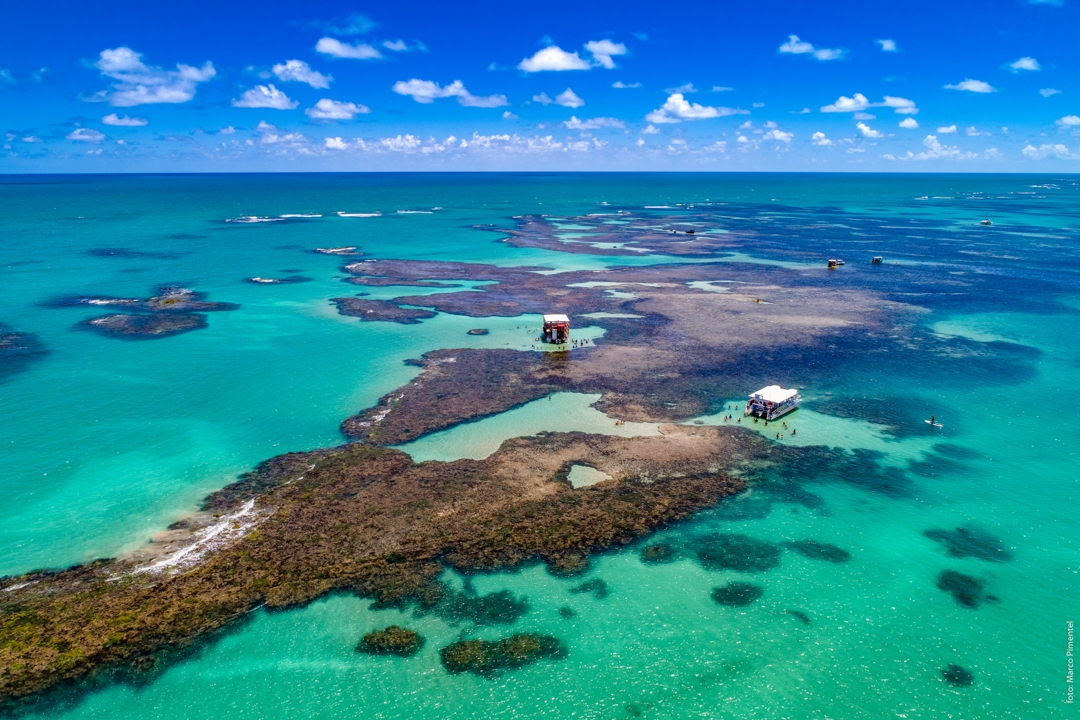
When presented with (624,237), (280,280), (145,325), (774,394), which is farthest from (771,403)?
(624,237)

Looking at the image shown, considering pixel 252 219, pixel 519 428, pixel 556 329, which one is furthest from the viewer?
pixel 252 219

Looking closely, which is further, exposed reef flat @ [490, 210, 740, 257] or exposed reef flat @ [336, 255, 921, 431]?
exposed reef flat @ [490, 210, 740, 257]

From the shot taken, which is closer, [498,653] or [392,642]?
[498,653]

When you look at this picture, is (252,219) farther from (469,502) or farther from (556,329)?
(469,502)

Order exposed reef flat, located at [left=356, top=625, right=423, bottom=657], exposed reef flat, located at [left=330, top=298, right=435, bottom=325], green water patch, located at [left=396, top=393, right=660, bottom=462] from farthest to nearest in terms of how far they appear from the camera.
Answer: exposed reef flat, located at [left=330, top=298, right=435, bottom=325], green water patch, located at [left=396, top=393, right=660, bottom=462], exposed reef flat, located at [left=356, top=625, right=423, bottom=657]

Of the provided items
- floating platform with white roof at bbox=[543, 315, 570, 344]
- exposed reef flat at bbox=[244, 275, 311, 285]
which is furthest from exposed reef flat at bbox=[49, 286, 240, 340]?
floating platform with white roof at bbox=[543, 315, 570, 344]

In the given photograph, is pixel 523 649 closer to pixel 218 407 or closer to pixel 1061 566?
pixel 1061 566

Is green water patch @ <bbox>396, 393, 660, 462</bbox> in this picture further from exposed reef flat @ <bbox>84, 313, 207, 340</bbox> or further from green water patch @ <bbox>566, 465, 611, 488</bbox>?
exposed reef flat @ <bbox>84, 313, 207, 340</bbox>

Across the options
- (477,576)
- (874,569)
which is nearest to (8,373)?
(477,576)
